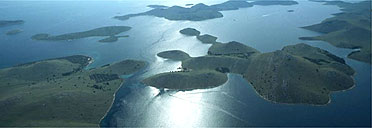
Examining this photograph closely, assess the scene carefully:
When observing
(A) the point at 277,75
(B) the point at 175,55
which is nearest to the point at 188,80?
(A) the point at 277,75

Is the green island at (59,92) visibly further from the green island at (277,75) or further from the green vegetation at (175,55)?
the green island at (277,75)

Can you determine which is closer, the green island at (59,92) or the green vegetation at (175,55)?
the green island at (59,92)

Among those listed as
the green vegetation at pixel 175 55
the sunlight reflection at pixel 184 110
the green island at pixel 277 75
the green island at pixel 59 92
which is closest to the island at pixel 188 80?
the green island at pixel 277 75

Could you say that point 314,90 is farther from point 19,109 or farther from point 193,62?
point 19,109

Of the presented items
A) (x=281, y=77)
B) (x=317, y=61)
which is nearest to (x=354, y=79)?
(x=317, y=61)

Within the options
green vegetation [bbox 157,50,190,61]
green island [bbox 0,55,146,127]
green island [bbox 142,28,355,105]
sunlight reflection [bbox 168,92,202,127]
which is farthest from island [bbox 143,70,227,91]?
green vegetation [bbox 157,50,190,61]

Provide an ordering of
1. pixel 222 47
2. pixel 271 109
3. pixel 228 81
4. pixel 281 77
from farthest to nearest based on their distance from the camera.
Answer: pixel 222 47
pixel 228 81
pixel 281 77
pixel 271 109
